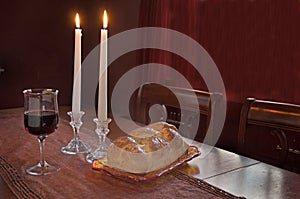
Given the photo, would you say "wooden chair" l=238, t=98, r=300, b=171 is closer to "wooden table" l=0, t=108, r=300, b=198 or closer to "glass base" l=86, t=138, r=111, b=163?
"wooden table" l=0, t=108, r=300, b=198

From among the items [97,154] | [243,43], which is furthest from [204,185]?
[243,43]

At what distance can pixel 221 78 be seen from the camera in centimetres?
260

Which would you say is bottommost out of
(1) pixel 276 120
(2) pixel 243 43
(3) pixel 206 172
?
(3) pixel 206 172

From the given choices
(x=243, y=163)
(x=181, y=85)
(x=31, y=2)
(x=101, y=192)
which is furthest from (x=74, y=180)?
(x=31, y=2)

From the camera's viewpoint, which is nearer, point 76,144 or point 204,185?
point 204,185

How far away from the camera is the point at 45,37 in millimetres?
3709

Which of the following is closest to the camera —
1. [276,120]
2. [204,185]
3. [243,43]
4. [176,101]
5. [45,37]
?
[204,185]

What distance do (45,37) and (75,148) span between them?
2.74m

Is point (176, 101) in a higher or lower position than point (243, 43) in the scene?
lower

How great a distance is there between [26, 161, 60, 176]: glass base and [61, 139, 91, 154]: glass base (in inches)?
5.5

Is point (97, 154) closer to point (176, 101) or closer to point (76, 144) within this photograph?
point (76, 144)

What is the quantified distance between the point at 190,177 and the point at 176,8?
6.96 feet

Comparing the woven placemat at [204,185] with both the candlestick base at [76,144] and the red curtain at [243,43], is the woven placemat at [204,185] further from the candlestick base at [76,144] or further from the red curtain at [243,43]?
the red curtain at [243,43]

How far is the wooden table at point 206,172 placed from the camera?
3.03 ft
